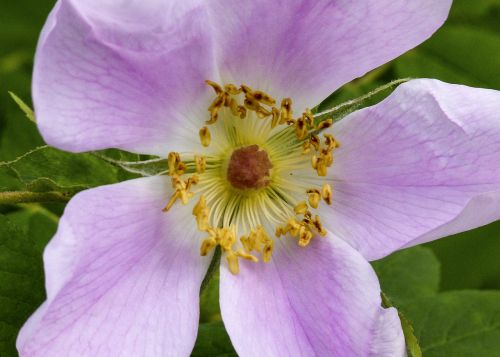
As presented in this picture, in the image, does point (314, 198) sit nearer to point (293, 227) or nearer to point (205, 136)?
point (293, 227)

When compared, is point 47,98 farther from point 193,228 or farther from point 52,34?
point 193,228

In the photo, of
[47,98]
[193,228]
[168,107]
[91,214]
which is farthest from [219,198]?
[47,98]

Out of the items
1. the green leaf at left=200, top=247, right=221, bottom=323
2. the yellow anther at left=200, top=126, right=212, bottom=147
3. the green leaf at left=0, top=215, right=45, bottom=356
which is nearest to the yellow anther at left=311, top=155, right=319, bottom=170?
the yellow anther at left=200, top=126, right=212, bottom=147

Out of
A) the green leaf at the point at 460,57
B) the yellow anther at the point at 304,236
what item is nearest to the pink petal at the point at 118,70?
the yellow anther at the point at 304,236

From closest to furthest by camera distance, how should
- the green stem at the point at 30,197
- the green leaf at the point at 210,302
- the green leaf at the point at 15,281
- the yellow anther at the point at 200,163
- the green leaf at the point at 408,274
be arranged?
the green stem at the point at 30,197
the green leaf at the point at 15,281
the yellow anther at the point at 200,163
the green leaf at the point at 210,302
the green leaf at the point at 408,274

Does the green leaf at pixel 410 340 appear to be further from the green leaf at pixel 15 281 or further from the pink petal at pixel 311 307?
the green leaf at pixel 15 281
